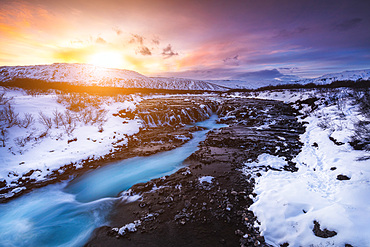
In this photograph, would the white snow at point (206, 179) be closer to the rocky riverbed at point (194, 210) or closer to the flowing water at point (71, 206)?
the rocky riverbed at point (194, 210)

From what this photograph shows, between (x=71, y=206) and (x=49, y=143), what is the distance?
345 inches

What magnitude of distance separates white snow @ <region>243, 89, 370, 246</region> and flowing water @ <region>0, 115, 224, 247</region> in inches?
301

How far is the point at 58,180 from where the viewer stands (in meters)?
12.2

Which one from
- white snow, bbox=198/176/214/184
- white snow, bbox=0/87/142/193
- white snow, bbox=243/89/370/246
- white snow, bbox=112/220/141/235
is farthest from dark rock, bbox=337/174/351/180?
white snow, bbox=0/87/142/193

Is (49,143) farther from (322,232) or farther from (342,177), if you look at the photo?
(342,177)

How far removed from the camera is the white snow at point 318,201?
19.0ft

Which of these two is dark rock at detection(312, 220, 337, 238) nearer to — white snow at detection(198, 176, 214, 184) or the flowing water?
white snow at detection(198, 176, 214, 184)

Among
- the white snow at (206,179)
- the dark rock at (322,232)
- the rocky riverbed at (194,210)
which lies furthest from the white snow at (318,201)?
the white snow at (206,179)

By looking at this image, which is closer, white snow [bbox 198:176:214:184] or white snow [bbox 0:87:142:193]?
white snow [bbox 198:176:214:184]

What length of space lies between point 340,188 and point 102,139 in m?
20.1

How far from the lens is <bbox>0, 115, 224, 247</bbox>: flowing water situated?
8.02 meters

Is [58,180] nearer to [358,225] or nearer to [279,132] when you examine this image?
[358,225]

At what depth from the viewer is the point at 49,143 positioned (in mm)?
15500

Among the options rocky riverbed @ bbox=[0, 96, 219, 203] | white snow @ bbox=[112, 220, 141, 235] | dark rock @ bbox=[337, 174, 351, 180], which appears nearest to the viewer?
white snow @ bbox=[112, 220, 141, 235]
